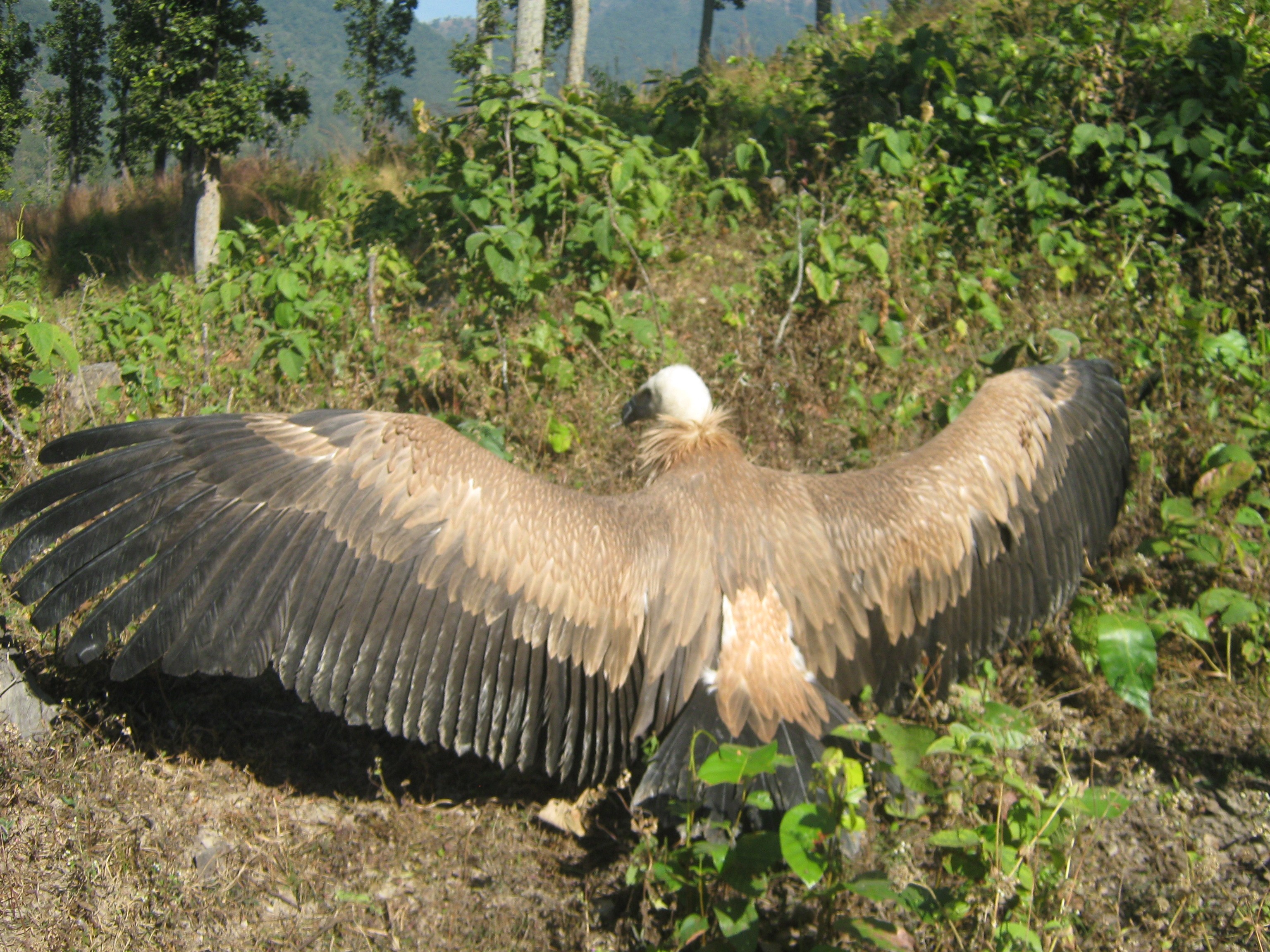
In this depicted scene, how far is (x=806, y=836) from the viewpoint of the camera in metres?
2.03

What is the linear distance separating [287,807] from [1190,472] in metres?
3.92

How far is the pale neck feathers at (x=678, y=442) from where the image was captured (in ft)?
11.2

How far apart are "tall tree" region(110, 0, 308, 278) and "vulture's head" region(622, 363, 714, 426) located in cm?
896

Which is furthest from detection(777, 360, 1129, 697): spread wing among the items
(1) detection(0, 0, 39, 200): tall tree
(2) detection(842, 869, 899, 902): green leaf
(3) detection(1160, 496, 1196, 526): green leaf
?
(1) detection(0, 0, 39, 200): tall tree

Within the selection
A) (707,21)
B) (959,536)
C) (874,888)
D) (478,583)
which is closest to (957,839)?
(874,888)

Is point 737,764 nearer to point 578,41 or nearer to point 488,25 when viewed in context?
point 488,25

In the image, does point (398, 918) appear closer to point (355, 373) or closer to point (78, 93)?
point (355, 373)

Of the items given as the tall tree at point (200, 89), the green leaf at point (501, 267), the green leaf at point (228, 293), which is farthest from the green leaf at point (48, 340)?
the tall tree at point (200, 89)

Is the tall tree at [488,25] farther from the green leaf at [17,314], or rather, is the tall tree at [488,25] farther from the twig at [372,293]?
the green leaf at [17,314]

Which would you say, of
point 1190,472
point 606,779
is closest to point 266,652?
point 606,779

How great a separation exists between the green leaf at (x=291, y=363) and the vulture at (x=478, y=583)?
1426 mm

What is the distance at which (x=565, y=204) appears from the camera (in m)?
5.73

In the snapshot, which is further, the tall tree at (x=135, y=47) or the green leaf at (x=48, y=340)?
the tall tree at (x=135, y=47)

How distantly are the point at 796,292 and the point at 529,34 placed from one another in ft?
→ 16.6
